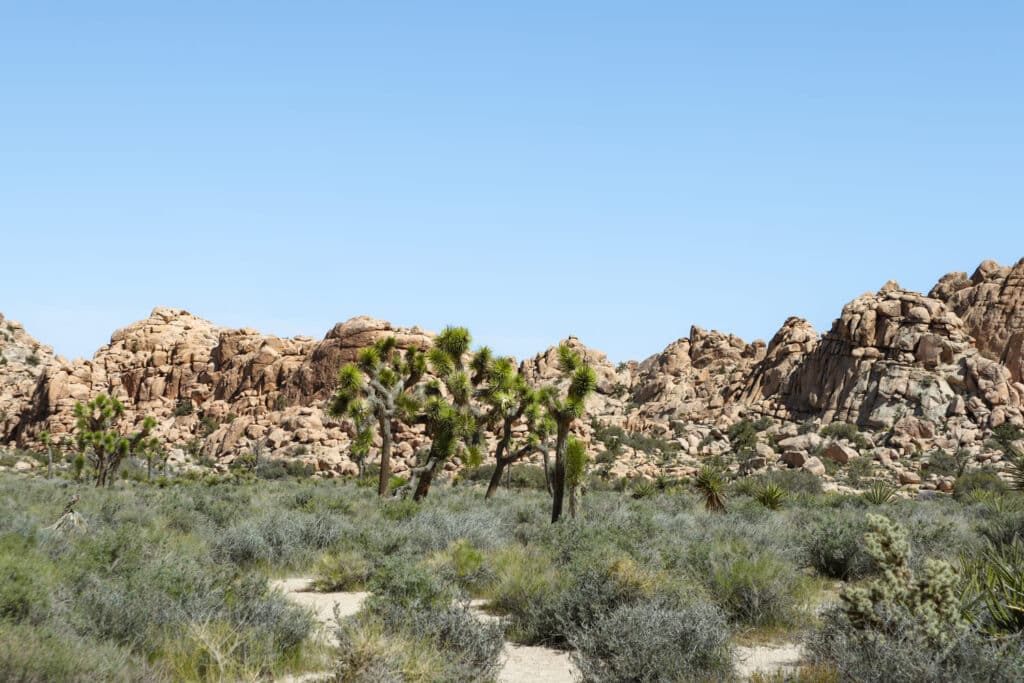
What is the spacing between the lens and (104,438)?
3706 cm

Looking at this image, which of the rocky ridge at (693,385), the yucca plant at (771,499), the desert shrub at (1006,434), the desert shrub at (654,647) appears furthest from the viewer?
the rocky ridge at (693,385)

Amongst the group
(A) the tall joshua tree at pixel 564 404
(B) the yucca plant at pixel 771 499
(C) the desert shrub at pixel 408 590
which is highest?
(A) the tall joshua tree at pixel 564 404

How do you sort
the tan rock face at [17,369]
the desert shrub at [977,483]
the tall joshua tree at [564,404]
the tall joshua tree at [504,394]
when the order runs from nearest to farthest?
the tall joshua tree at [564,404] < the tall joshua tree at [504,394] < the desert shrub at [977,483] < the tan rock face at [17,369]

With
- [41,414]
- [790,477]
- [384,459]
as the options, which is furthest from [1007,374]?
[41,414]

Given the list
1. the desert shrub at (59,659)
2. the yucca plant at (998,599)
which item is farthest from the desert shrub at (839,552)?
the desert shrub at (59,659)

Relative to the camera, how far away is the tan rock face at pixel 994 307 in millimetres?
59188

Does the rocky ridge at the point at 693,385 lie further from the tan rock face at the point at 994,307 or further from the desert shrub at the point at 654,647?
the desert shrub at the point at 654,647

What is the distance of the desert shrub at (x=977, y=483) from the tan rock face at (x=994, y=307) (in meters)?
24.1

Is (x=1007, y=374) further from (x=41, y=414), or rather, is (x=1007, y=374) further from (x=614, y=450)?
(x=41, y=414)

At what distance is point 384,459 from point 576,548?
15003 millimetres

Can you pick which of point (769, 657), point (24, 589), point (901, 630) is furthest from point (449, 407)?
point (901, 630)

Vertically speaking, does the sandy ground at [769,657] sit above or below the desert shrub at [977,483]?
above

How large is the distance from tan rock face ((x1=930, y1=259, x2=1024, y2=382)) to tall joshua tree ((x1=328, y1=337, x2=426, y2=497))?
166ft

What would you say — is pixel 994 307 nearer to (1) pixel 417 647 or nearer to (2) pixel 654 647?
(2) pixel 654 647
